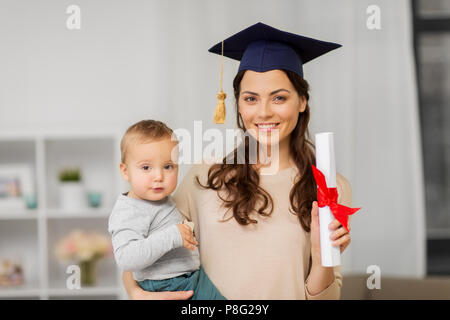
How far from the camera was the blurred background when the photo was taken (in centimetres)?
158

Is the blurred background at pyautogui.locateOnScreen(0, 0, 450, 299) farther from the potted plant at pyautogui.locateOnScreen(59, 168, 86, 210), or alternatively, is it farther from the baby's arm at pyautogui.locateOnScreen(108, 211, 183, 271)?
the baby's arm at pyautogui.locateOnScreen(108, 211, 183, 271)

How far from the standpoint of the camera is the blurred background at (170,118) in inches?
62.1

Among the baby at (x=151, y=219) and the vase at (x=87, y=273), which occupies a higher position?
the baby at (x=151, y=219)

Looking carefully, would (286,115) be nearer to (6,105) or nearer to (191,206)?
(191,206)

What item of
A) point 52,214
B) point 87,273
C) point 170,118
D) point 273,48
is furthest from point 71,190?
point 273,48

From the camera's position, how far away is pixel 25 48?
1.84 meters

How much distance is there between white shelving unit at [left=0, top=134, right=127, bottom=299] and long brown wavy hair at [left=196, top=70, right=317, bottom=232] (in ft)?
3.21

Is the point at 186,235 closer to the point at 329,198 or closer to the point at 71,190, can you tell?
the point at 329,198

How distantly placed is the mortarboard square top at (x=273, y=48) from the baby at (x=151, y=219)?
207mm

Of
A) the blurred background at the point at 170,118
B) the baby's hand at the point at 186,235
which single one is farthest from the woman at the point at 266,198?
the blurred background at the point at 170,118

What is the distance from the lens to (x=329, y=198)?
797 millimetres

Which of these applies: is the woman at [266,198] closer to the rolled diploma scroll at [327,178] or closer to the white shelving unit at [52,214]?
the rolled diploma scroll at [327,178]

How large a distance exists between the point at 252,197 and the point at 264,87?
0.21m

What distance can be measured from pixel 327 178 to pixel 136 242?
12.8 inches
